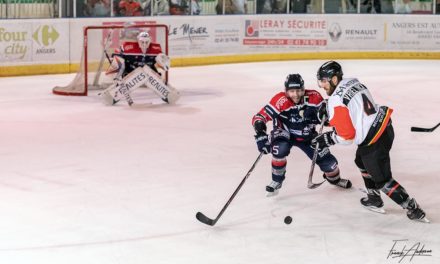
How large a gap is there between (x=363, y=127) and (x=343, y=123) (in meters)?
0.13

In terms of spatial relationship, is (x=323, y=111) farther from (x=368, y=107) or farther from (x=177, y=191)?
(x=177, y=191)

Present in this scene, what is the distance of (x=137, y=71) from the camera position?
1148cm

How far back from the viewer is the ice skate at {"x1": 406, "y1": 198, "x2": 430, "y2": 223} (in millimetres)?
6250

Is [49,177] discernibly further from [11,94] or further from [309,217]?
[11,94]

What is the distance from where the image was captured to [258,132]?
21.8ft

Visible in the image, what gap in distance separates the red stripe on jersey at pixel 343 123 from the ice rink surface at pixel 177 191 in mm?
594

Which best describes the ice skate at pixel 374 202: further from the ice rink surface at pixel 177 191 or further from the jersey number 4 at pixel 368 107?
the jersey number 4 at pixel 368 107

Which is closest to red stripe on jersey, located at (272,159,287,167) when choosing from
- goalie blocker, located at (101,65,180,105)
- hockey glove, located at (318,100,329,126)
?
hockey glove, located at (318,100,329,126)

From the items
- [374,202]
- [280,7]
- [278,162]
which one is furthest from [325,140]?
[280,7]

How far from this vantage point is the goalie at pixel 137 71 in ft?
37.4

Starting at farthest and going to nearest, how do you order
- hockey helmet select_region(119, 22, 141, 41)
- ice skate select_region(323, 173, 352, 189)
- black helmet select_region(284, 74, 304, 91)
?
hockey helmet select_region(119, 22, 141, 41), ice skate select_region(323, 173, 352, 189), black helmet select_region(284, 74, 304, 91)

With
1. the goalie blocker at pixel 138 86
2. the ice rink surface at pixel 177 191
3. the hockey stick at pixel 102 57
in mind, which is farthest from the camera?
the hockey stick at pixel 102 57

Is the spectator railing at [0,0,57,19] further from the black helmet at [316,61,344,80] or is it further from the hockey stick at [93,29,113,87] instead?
the black helmet at [316,61,344,80]

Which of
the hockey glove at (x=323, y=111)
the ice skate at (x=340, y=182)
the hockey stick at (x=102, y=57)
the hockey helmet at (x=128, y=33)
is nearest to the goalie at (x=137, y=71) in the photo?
the hockey stick at (x=102, y=57)
